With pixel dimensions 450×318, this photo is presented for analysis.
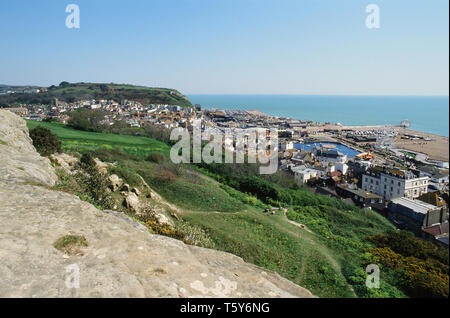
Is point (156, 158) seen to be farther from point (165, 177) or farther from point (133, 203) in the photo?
point (133, 203)

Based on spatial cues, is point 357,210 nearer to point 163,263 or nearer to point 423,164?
point 423,164

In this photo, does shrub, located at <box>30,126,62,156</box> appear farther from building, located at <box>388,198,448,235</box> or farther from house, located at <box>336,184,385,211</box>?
house, located at <box>336,184,385,211</box>

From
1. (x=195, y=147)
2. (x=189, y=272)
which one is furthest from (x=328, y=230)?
(x=195, y=147)

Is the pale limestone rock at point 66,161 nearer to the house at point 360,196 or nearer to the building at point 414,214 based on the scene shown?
the building at point 414,214

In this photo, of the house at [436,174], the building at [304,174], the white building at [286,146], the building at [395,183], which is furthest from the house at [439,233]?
the white building at [286,146]

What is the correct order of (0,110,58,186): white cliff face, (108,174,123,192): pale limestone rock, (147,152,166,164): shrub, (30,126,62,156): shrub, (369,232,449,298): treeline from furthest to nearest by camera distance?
(147,152,166,164): shrub < (30,126,62,156): shrub < (108,174,123,192): pale limestone rock < (0,110,58,186): white cliff face < (369,232,449,298): treeline

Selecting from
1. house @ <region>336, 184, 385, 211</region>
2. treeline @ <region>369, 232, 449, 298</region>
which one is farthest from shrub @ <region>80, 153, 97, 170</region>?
house @ <region>336, 184, 385, 211</region>

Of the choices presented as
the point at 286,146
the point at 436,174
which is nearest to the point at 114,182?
the point at 436,174
